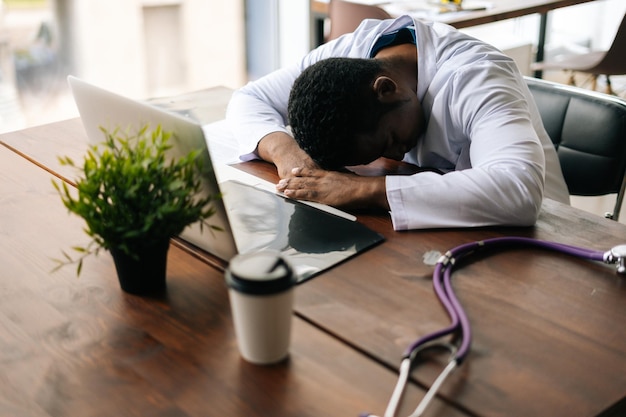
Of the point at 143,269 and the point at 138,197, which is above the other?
the point at 138,197

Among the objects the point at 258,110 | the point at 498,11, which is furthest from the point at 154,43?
the point at 258,110

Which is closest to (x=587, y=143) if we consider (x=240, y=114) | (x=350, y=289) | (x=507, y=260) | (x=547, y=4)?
(x=507, y=260)

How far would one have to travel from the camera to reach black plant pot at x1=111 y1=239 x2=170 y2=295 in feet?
3.42

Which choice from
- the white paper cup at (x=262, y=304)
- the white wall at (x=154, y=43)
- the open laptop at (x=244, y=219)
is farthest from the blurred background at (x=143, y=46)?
the white paper cup at (x=262, y=304)

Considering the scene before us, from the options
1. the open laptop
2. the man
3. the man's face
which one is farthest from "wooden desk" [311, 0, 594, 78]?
the open laptop

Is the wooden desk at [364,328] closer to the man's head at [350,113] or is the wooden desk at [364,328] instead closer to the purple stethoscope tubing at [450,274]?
the purple stethoscope tubing at [450,274]

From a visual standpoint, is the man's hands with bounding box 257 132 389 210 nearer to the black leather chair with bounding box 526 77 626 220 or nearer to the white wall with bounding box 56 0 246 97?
the black leather chair with bounding box 526 77 626 220

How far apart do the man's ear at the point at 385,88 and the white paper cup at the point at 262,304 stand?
639 millimetres

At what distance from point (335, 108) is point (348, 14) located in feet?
6.44

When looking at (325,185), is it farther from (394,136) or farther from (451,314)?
(451,314)

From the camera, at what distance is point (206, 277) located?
1127 mm

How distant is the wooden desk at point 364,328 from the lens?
860 mm

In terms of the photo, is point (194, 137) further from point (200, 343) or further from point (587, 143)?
point (587, 143)

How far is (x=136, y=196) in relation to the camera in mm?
972
